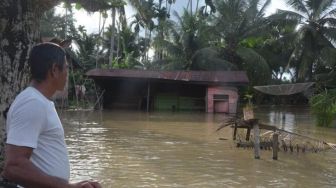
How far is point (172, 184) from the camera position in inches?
334

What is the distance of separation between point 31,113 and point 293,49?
39985 mm

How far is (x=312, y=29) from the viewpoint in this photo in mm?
37000

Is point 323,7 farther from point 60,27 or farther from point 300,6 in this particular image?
point 60,27

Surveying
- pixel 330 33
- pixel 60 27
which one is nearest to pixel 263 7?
pixel 330 33

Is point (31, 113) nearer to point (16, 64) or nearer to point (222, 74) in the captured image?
point (16, 64)

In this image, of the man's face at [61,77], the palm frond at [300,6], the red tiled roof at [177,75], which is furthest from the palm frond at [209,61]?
the man's face at [61,77]

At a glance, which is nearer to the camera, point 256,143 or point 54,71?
point 54,71

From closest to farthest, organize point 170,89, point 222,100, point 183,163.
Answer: point 183,163
point 222,100
point 170,89

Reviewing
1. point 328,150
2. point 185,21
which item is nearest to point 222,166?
point 328,150

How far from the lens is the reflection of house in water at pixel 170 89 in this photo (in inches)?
1155

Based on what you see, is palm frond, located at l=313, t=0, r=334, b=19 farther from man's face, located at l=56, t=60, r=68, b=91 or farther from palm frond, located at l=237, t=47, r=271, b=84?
man's face, located at l=56, t=60, r=68, b=91

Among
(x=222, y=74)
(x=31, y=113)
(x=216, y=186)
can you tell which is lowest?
(x=216, y=186)

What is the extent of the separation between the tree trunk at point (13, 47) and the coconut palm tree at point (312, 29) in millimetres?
34403

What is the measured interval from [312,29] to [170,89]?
42.5 ft
